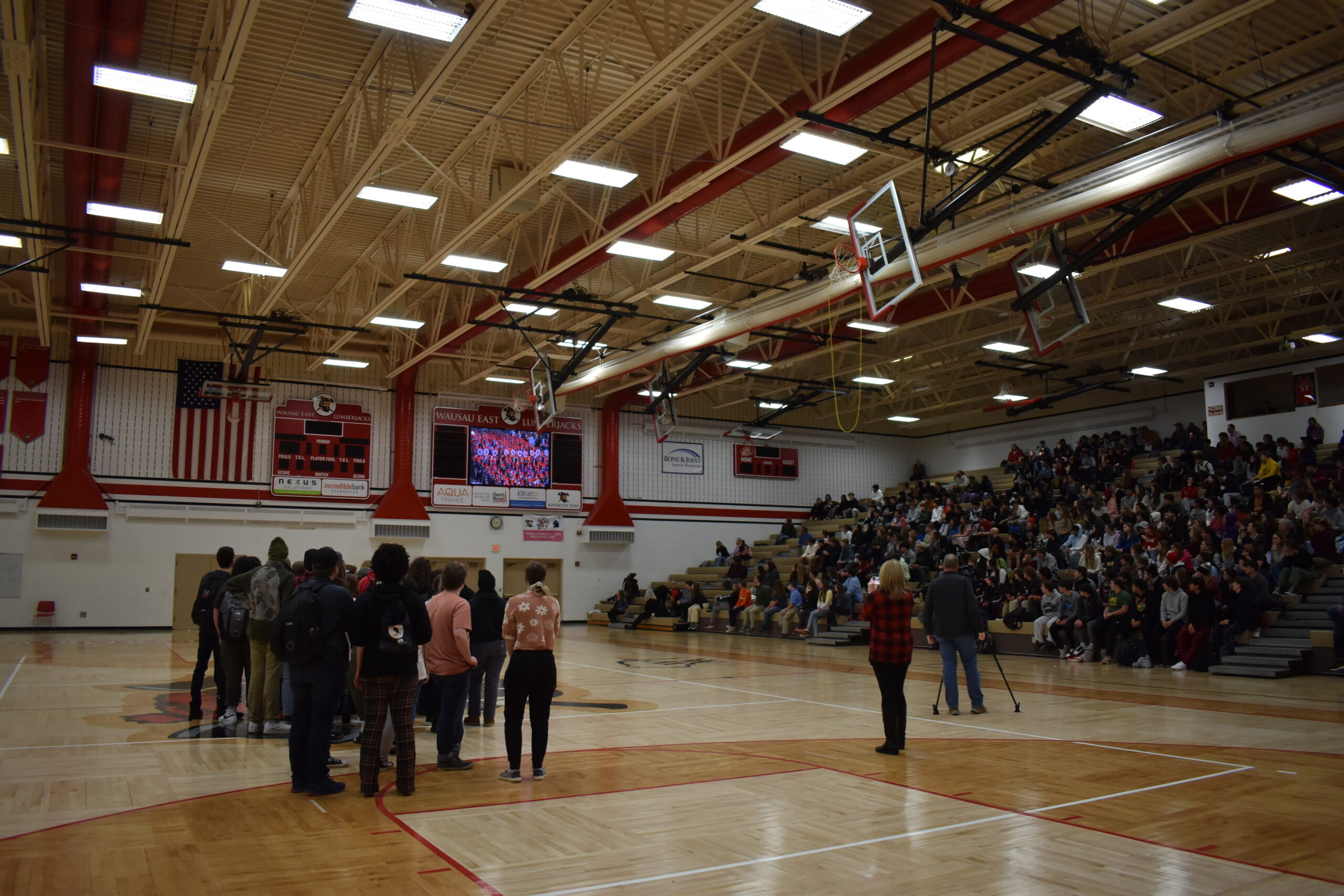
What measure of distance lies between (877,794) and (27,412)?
23.2 m

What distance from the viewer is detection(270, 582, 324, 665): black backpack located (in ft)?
18.7

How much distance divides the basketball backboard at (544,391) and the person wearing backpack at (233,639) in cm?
1089

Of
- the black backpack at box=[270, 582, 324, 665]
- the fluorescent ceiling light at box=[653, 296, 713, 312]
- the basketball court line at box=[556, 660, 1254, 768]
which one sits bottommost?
the basketball court line at box=[556, 660, 1254, 768]

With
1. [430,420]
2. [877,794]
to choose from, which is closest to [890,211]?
[877,794]

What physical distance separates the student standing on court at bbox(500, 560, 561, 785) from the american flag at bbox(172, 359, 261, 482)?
20223mm

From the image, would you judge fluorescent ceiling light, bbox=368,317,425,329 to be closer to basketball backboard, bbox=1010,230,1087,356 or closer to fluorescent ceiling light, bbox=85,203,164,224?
fluorescent ceiling light, bbox=85,203,164,224

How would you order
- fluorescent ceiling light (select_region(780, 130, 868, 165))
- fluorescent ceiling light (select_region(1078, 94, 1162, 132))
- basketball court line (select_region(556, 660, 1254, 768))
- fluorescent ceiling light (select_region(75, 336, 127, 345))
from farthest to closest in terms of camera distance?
fluorescent ceiling light (select_region(75, 336, 127, 345)) → fluorescent ceiling light (select_region(780, 130, 868, 165)) → fluorescent ceiling light (select_region(1078, 94, 1162, 132)) → basketball court line (select_region(556, 660, 1254, 768))

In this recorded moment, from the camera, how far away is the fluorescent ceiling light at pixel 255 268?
15119 millimetres

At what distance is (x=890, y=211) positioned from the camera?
16.1m

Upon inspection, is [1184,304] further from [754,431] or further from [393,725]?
[393,725]

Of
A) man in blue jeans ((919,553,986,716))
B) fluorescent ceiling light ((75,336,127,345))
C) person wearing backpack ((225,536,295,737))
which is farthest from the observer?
fluorescent ceiling light ((75,336,127,345))

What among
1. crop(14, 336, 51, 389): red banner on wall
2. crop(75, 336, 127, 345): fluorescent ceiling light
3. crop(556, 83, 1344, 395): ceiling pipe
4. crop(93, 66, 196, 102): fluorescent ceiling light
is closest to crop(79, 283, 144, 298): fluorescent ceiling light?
crop(75, 336, 127, 345): fluorescent ceiling light

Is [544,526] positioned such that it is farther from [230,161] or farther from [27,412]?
[230,161]

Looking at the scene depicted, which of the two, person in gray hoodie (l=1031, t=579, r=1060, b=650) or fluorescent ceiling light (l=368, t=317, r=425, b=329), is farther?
fluorescent ceiling light (l=368, t=317, r=425, b=329)
